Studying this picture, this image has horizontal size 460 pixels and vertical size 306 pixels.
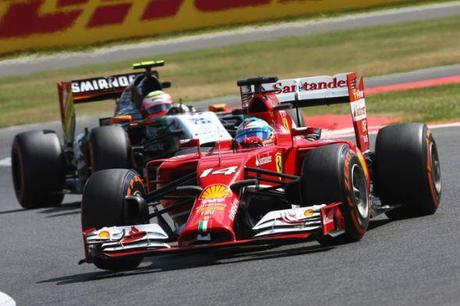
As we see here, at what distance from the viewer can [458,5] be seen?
40.0 metres

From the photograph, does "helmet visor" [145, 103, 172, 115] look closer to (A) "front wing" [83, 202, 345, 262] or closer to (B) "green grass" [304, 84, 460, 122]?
(B) "green grass" [304, 84, 460, 122]

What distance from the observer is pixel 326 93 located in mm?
12344

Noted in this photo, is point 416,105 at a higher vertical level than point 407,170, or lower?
lower

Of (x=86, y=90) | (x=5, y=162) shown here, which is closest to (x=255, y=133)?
(x=86, y=90)

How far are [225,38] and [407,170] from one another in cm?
2770

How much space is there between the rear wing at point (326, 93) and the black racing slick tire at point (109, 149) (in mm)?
2971

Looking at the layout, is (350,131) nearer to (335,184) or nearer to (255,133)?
(255,133)

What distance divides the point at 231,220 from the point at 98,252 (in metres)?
1.08

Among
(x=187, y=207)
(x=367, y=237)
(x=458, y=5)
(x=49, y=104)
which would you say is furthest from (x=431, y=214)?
(x=458, y=5)

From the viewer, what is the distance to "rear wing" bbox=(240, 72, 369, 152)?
11859 mm

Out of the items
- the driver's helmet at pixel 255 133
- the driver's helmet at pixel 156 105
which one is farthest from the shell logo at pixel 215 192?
the driver's helmet at pixel 156 105

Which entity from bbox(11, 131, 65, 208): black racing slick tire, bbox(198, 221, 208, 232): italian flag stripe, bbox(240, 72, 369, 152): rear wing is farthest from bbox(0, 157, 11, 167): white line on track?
bbox(198, 221, 208, 232): italian flag stripe

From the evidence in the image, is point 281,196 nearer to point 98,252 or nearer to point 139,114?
point 98,252

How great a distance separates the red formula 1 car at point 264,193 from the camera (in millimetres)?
9430
